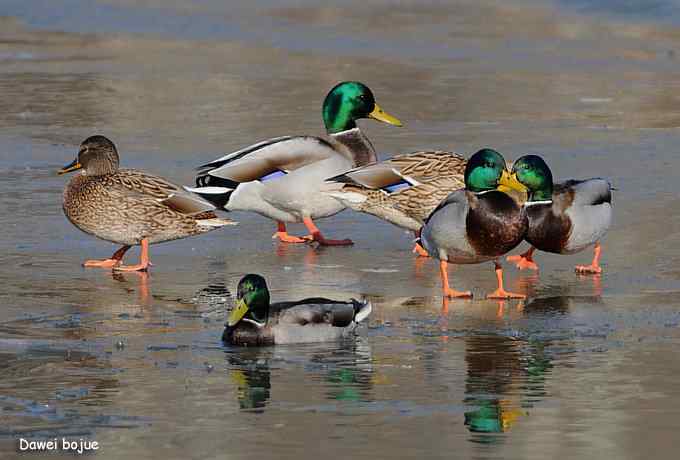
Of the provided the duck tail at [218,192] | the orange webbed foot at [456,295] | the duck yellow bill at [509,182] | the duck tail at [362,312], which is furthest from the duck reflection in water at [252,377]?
the duck tail at [218,192]

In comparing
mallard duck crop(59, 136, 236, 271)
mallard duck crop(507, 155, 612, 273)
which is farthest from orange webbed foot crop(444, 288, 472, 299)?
mallard duck crop(59, 136, 236, 271)

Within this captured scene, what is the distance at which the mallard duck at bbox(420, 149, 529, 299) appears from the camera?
891cm

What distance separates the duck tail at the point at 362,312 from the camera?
7961 millimetres

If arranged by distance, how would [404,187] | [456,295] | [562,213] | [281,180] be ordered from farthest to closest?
[281,180] < [404,187] < [562,213] < [456,295]

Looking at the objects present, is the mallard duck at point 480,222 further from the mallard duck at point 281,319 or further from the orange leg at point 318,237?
the orange leg at point 318,237

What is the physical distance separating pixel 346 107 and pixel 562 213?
8.71 feet

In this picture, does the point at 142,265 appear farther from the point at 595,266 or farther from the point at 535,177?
the point at 595,266

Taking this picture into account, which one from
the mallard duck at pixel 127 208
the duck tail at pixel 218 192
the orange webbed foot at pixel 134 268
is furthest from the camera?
the duck tail at pixel 218 192

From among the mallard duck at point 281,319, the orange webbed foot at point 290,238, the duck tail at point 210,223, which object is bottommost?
the mallard duck at point 281,319

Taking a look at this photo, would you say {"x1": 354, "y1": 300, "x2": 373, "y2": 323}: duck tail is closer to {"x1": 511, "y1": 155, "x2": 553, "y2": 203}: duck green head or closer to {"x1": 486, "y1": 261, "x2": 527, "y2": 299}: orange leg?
{"x1": 486, "y1": 261, "x2": 527, "y2": 299}: orange leg

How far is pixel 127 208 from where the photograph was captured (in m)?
Result: 10.1

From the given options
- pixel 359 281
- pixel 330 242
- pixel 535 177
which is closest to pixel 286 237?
pixel 330 242

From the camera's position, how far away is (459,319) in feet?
27.7

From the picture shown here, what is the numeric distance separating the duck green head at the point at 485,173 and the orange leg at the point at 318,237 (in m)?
1.87
